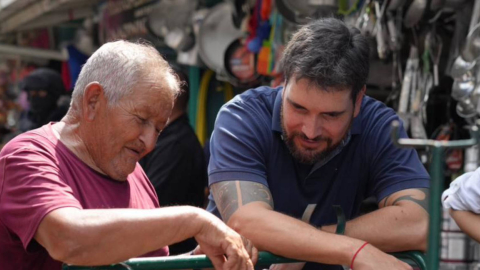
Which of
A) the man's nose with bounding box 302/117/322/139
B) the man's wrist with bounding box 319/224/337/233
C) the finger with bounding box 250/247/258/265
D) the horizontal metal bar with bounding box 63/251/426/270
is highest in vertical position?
the man's nose with bounding box 302/117/322/139

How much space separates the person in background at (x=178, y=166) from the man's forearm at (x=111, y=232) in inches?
90.2

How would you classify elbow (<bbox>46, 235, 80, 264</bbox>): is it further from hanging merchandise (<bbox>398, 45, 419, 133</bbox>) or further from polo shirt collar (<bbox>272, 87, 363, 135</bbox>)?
hanging merchandise (<bbox>398, 45, 419, 133</bbox>)

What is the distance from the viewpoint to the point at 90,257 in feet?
6.66

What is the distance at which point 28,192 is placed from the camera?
2.06 m

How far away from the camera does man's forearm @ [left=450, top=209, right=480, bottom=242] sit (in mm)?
2971

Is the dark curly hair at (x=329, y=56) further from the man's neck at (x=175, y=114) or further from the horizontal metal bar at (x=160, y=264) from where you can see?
the man's neck at (x=175, y=114)

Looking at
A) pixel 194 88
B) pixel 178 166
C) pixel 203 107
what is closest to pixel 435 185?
pixel 178 166

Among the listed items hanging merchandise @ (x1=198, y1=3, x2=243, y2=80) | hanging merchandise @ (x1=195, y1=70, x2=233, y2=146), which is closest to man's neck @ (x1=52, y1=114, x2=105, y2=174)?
hanging merchandise @ (x1=198, y1=3, x2=243, y2=80)

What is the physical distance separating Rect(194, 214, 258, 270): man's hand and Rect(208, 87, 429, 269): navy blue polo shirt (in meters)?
0.52

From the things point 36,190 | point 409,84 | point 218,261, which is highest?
point 36,190

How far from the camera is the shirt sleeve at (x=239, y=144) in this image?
2.64m

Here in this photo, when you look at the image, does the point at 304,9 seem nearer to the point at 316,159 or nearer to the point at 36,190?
the point at 316,159

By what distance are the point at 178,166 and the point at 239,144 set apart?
1.83m

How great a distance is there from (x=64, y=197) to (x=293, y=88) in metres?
0.84
